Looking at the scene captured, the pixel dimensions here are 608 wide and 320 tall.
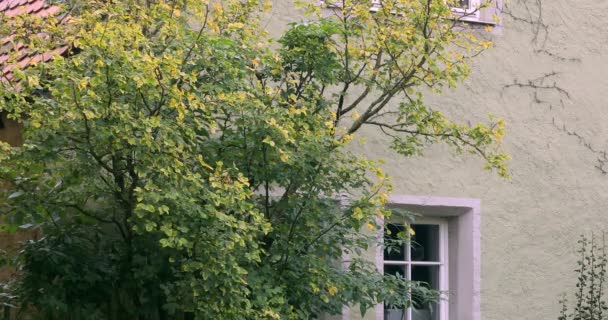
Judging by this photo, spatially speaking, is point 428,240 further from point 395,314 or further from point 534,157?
point 534,157

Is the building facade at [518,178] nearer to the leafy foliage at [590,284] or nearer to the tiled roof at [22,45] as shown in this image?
the leafy foliage at [590,284]

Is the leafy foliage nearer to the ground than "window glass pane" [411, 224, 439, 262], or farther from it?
nearer to the ground

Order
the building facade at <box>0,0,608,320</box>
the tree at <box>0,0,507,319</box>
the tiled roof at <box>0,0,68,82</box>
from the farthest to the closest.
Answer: the building facade at <box>0,0,608,320</box> < the tiled roof at <box>0,0,68,82</box> < the tree at <box>0,0,507,319</box>

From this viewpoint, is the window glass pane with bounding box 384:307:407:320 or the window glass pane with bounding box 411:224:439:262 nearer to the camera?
the window glass pane with bounding box 384:307:407:320

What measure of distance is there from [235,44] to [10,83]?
1.38m

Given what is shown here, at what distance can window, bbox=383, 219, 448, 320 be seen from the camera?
9352 millimetres

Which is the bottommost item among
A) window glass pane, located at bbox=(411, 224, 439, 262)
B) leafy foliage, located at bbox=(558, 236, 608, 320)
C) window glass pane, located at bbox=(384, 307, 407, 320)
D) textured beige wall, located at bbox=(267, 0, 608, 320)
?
window glass pane, located at bbox=(384, 307, 407, 320)

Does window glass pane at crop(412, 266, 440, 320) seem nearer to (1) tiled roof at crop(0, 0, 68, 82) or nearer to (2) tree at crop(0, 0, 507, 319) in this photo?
(2) tree at crop(0, 0, 507, 319)

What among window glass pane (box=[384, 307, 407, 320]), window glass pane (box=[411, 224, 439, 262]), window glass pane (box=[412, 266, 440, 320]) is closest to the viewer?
window glass pane (box=[384, 307, 407, 320])

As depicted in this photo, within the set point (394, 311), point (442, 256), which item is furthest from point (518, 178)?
point (394, 311)

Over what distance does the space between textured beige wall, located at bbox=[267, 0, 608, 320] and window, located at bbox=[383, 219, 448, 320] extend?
36 centimetres

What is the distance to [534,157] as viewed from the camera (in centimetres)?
971

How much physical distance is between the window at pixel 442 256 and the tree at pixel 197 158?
4.28 feet

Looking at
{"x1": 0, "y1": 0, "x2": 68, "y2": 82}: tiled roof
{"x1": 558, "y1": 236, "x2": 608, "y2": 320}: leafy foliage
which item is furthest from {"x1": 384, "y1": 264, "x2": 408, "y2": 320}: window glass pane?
{"x1": 0, "y1": 0, "x2": 68, "y2": 82}: tiled roof
